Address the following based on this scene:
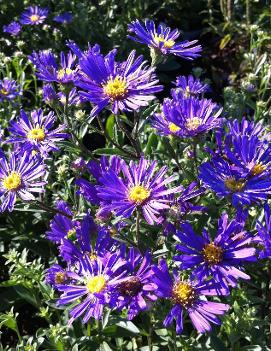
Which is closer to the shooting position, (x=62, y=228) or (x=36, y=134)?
(x=62, y=228)

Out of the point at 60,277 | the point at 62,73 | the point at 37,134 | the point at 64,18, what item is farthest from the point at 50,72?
the point at 64,18

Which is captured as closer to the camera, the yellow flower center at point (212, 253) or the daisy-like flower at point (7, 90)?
the yellow flower center at point (212, 253)

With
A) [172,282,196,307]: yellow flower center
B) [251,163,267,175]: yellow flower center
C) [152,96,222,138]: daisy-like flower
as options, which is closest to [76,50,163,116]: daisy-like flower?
[152,96,222,138]: daisy-like flower

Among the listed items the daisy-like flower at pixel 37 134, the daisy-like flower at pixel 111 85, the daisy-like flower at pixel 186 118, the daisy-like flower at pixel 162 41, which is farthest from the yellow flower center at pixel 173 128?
the daisy-like flower at pixel 37 134

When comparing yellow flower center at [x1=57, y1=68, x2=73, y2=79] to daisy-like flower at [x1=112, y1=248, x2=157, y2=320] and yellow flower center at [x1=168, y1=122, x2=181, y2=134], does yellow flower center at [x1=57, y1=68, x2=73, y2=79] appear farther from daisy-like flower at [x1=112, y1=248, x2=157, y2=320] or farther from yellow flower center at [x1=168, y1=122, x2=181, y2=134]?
daisy-like flower at [x1=112, y1=248, x2=157, y2=320]

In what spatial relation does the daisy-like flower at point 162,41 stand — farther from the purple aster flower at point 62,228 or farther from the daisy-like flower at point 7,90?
the daisy-like flower at point 7,90

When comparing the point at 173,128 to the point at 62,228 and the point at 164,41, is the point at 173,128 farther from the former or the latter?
the point at 62,228

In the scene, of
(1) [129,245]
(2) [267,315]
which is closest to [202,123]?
(1) [129,245]
